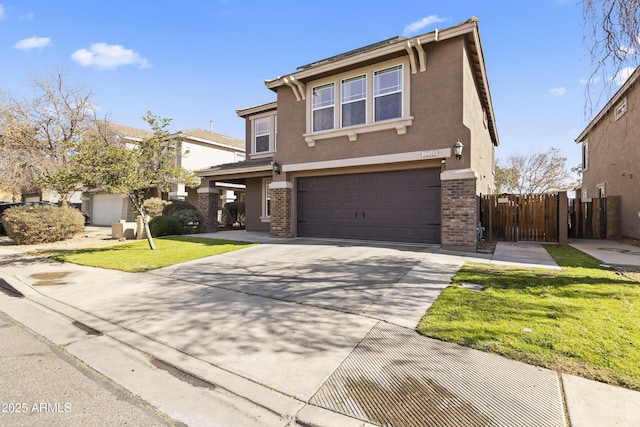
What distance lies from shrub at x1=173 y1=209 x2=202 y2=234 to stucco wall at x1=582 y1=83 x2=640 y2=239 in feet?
54.0

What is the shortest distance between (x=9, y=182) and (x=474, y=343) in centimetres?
2533

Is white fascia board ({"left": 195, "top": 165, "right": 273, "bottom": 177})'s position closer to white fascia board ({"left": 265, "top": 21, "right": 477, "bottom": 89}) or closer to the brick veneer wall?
white fascia board ({"left": 265, "top": 21, "right": 477, "bottom": 89})

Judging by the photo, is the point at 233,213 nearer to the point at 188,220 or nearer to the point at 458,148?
the point at 188,220

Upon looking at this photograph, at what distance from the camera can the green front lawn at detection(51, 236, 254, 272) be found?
8398mm

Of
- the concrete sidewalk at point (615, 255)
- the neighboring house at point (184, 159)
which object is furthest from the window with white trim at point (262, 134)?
the concrete sidewalk at point (615, 255)

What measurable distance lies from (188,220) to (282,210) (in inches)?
228

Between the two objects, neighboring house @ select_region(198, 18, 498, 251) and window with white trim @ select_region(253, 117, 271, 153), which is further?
window with white trim @ select_region(253, 117, 271, 153)

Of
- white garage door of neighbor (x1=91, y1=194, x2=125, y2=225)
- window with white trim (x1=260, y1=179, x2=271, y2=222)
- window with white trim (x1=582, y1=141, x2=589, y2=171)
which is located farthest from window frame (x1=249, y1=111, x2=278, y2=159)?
window with white trim (x1=582, y1=141, x2=589, y2=171)

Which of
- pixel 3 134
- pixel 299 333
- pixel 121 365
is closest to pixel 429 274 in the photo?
pixel 299 333

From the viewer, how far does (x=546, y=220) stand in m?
11.8

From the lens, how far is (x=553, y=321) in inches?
154

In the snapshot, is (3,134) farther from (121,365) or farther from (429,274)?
(429,274)

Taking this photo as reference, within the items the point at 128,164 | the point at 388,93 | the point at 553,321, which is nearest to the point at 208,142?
the point at 128,164

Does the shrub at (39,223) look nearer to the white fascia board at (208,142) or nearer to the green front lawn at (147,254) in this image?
the green front lawn at (147,254)
